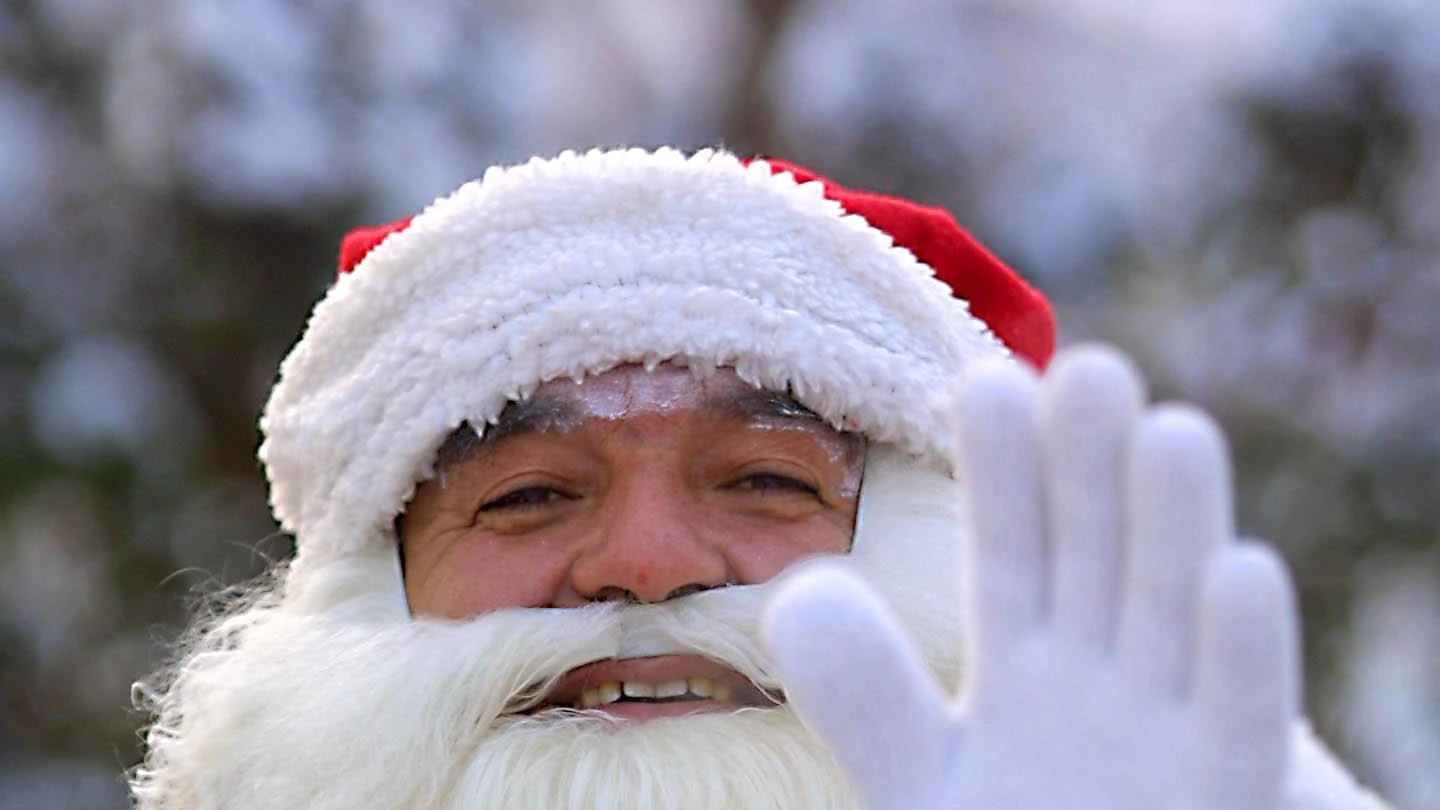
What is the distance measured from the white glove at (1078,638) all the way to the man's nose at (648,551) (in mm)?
637

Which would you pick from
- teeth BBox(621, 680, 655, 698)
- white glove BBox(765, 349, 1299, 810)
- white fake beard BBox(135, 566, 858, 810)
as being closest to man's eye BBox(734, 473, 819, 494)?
white fake beard BBox(135, 566, 858, 810)

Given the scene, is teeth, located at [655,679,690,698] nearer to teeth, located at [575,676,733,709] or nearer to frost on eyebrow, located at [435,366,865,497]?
teeth, located at [575,676,733,709]

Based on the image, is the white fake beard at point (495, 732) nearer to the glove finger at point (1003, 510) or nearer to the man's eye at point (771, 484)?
the man's eye at point (771, 484)

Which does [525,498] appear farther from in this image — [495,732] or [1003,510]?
[1003,510]

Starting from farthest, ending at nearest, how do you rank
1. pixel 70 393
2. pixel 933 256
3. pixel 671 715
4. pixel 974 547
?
pixel 70 393, pixel 933 256, pixel 671 715, pixel 974 547

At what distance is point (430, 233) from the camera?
72.6 inches

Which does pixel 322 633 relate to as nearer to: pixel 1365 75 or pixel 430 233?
pixel 430 233

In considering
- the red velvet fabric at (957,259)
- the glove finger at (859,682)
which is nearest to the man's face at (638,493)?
the red velvet fabric at (957,259)

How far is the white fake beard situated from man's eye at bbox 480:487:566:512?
0.47 feet

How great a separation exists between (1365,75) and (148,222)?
15.4ft

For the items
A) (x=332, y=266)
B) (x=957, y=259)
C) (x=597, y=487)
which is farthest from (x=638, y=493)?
(x=332, y=266)

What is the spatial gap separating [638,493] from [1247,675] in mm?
882

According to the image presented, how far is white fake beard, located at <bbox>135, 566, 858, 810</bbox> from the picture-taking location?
5.02ft

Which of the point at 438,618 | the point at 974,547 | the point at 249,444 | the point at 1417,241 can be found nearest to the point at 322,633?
the point at 438,618
